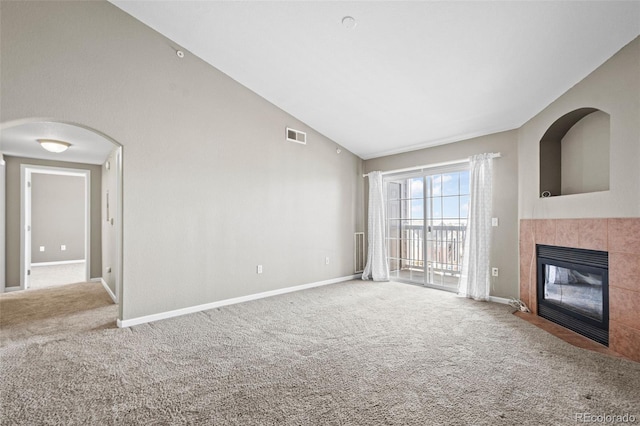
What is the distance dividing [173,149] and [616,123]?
15.2 ft

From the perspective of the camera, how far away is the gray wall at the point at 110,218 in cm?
450

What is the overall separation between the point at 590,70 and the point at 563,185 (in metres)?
1.37

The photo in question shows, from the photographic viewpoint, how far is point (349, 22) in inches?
112

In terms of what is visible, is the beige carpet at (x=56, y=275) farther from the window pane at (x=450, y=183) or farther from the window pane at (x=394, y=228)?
the window pane at (x=450, y=183)

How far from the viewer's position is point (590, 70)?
2830mm

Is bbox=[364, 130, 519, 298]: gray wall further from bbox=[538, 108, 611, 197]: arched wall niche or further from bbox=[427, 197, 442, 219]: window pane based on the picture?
bbox=[427, 197, 442, 219]: window pane

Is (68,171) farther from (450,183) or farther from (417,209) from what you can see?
(450,183)

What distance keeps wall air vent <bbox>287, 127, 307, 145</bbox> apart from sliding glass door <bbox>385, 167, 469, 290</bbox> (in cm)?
189

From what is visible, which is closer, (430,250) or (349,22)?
(349,22)

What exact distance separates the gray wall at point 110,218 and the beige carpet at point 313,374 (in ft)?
4.78

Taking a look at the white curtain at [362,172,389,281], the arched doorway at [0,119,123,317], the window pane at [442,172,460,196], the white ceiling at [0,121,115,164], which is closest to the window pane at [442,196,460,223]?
the window pane at [442,172,460,196]

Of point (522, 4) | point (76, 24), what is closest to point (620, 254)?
point (522, 4)

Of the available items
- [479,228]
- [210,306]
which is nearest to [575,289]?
[479,228]

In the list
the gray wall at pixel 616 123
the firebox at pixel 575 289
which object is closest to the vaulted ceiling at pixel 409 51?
the gray wall at pixel 616 123
